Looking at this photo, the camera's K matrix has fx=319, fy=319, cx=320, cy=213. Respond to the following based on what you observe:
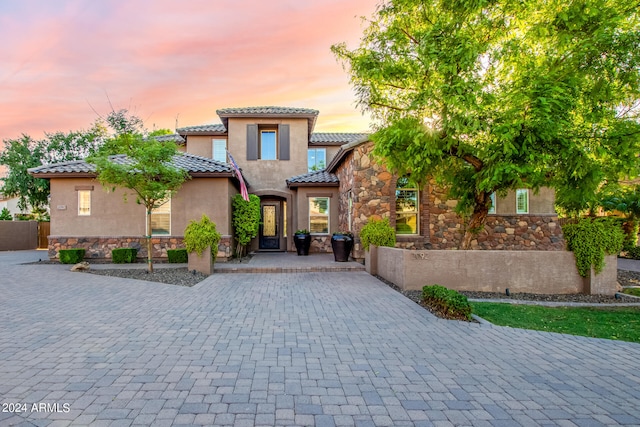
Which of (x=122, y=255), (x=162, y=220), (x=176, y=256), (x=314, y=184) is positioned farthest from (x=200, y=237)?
(x=314, y=184)

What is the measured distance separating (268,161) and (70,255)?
9.19 metres

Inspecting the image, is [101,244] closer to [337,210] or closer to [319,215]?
[319,215]

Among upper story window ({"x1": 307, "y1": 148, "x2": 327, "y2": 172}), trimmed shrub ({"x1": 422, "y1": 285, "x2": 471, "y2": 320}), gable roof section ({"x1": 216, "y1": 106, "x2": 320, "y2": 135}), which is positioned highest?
gable roof section ({"x1": 216, "y1": 106, "x2": 320, "y2": 135})

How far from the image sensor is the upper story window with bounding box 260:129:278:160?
16.8m

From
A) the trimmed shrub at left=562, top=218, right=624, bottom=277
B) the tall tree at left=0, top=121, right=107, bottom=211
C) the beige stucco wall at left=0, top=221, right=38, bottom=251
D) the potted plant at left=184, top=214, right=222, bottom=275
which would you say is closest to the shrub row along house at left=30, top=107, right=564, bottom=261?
the potted plant at left=184, top=214, right=222, bottom=275

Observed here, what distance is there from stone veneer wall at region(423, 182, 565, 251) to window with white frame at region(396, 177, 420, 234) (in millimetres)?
534

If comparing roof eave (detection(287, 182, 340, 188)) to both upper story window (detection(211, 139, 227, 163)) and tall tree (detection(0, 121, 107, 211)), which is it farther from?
tall tree (detection(0, 121, 107, 211))

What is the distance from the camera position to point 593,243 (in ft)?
25.3

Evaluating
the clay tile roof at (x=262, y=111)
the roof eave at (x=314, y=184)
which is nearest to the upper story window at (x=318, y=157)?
the clay tile roof at (x=262, y=111)

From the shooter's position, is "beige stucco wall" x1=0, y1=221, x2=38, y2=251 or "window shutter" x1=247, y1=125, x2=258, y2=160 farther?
"beige stucco wall" x1=0, y1=221, x2=38, y2=251

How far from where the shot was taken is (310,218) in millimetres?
15367

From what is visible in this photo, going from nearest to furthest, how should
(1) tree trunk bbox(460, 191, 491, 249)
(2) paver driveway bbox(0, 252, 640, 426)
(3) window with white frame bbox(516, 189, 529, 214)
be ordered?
1. (2) paver driveway bbox(0, 252, 640, 426)
2. (1) tree trunk bbox(460, 191, 491, 249)
3. (3) window with white frame bbox(516, 189, 529, 214)

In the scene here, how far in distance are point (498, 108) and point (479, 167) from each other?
1.79 m

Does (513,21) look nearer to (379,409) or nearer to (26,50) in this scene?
(379,409)
